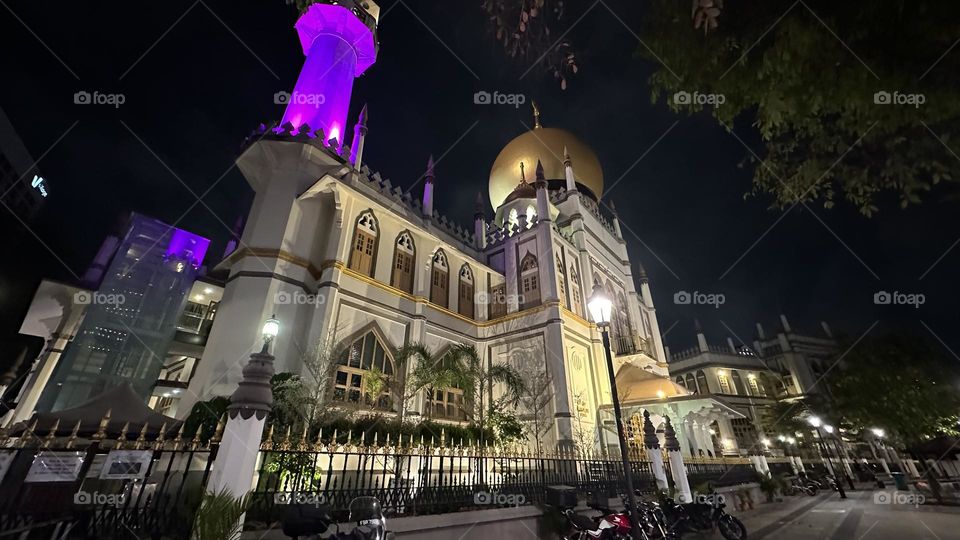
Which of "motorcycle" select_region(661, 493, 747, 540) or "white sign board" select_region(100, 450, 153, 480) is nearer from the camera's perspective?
"white sign board" select_region(100, 450, 153, 480)

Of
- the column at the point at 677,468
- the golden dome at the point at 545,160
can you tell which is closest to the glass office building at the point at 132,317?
the golden dome at the point at 545,160

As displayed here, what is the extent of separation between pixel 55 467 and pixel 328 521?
2629 mm

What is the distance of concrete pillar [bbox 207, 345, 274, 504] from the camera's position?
12.2ft

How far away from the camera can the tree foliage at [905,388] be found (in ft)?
50.2

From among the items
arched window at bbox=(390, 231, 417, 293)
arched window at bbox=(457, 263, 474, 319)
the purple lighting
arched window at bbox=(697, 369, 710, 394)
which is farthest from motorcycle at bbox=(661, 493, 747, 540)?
arched window at bbox=(697, 369, 710, 394)

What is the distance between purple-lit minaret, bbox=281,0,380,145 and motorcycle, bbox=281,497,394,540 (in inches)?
674

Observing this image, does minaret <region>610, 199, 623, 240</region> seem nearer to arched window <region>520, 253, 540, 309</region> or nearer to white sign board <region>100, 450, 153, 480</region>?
arched window <region>520, 253, 540, 309</region>

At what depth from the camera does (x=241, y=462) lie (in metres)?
3.83

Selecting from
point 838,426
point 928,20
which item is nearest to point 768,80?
point 928,20

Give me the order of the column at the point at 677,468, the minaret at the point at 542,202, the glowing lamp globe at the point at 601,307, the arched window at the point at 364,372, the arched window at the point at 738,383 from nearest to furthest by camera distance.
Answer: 1. the glowing lamp globe at the point at 601,307
2. the column at the point at 677,468
3. the arched window at the point at 364,372
4. the minaret at the point at 542,202
5. the arched window at the point at 738,383

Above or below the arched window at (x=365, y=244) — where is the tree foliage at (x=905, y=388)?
below

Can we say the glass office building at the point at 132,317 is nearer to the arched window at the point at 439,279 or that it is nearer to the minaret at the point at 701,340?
the arched window at the point at 439,279

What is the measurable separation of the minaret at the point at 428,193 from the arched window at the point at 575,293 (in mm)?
8075

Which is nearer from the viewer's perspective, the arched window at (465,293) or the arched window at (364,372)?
the arched window at (364,372)
